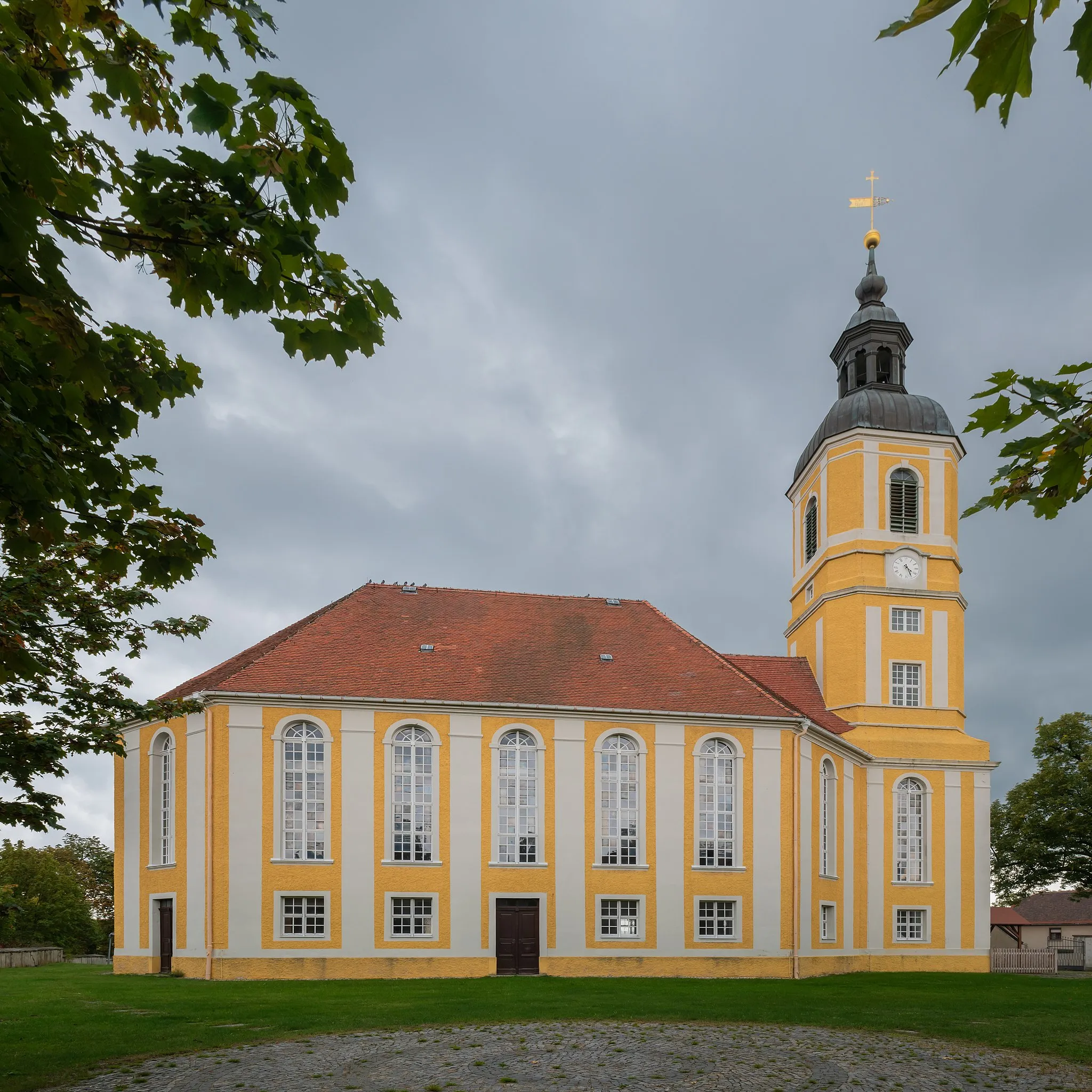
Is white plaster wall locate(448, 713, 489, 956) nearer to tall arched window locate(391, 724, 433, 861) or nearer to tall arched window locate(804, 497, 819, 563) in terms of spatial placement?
tall arched window locate(391, 724, 433, 861)

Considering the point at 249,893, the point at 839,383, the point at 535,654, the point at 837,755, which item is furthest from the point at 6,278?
the point at 839,383

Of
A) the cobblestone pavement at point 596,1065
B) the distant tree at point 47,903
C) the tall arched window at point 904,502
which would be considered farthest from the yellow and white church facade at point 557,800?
the distant tree at point 47,903

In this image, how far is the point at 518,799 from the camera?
32.6m

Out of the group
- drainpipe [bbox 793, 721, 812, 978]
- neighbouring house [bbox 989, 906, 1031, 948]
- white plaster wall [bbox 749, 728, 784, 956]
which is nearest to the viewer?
drainpipe [bbox 793, 721, 812, 978]

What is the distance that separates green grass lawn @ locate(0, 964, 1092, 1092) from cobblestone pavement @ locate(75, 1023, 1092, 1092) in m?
1.10

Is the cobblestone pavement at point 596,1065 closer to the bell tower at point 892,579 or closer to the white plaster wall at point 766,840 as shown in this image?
the white plaster wall at point 766,840

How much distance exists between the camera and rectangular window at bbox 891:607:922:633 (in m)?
39.2

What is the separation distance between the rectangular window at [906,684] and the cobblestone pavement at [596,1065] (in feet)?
78.8

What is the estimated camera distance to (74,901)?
51375 millimetres

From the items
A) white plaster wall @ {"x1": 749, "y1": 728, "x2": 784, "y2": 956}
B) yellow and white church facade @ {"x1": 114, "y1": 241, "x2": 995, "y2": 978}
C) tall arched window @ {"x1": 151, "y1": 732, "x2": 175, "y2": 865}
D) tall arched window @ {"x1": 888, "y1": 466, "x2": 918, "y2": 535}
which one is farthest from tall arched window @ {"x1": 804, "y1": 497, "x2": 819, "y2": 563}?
tall arched window @ {"x1": 151, "y1": 732, "x2": 175, "y2": 865}

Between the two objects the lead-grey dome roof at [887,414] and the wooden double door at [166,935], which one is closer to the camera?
the wooden double door at [166,935]

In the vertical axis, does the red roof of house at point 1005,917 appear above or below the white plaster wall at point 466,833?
below

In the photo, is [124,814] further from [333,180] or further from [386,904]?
[333,180]

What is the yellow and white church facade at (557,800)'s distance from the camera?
A: 3059 centimetres
